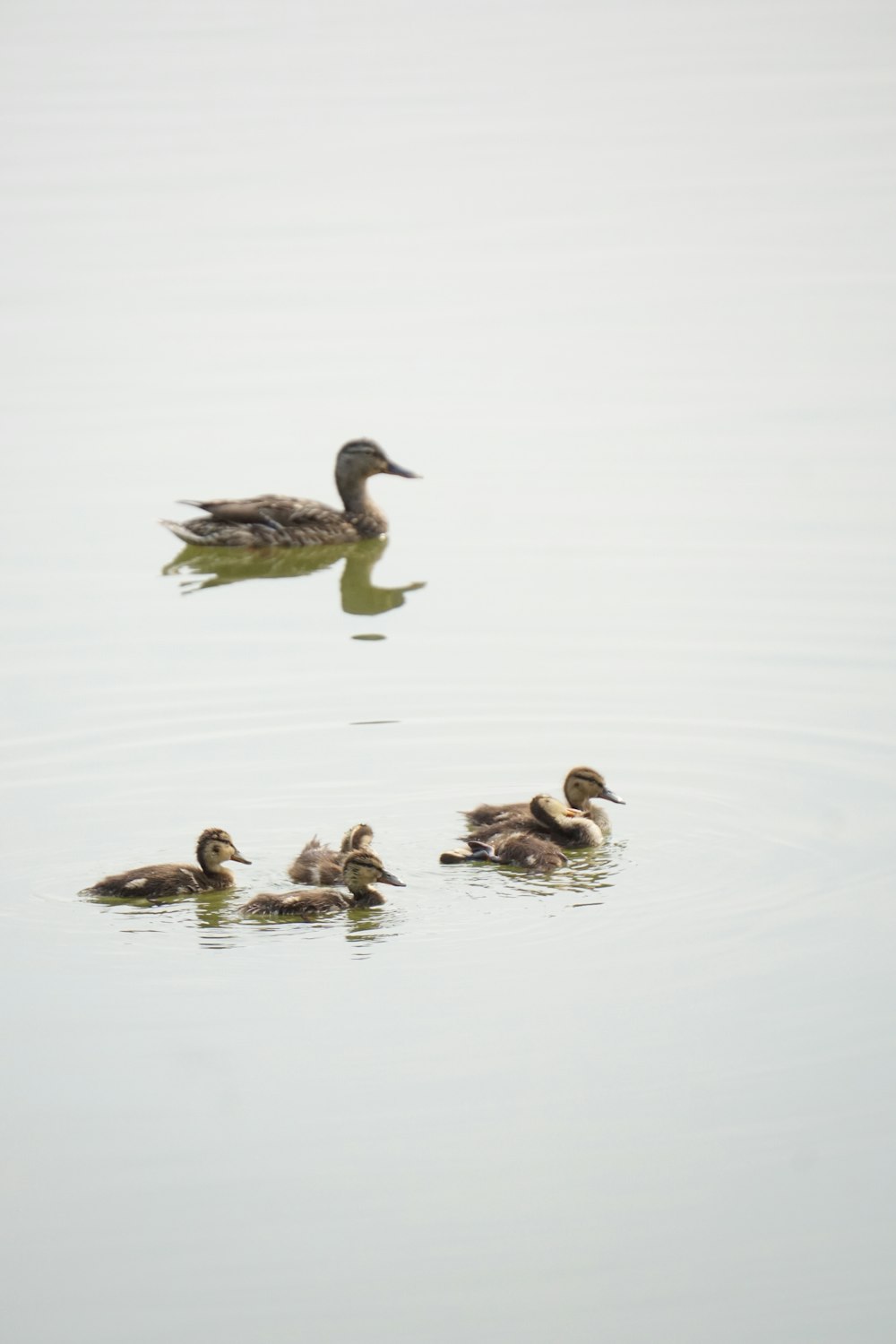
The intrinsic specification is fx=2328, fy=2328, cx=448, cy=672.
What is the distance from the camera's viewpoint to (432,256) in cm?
2231

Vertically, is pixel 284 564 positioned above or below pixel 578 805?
above

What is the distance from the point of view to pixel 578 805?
8117 mm

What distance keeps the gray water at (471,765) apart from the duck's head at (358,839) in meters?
0.24

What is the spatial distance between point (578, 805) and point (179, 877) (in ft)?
4.90

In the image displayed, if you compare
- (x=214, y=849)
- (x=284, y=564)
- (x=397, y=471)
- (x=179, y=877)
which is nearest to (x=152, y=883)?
(x=179, y=877)

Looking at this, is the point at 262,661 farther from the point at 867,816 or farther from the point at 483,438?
the point at 483,438

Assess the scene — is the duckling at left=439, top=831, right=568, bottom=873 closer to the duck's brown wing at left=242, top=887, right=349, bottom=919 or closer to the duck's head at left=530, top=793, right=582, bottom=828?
the duck's head at left=530, top=793, right=582, bottom=828

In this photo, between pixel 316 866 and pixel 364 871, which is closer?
pixel 364 871

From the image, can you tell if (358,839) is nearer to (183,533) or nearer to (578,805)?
(578,805)

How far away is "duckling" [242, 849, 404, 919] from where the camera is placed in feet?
23.8

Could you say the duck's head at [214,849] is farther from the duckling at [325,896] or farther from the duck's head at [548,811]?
the duck's head at [548,811]

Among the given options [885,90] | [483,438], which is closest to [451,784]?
[483,438]

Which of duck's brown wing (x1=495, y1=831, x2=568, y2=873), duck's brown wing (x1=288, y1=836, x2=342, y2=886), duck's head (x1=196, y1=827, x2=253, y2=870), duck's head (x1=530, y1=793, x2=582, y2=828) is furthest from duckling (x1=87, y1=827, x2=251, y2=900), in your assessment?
duck's head (x1=530, y1=793, x2=582, y2=828)

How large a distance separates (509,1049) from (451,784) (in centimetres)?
236
